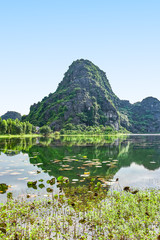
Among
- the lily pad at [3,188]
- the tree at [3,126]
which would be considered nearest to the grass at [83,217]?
the lily pad at [3,188]

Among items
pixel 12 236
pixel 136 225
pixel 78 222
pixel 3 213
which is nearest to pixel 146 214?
pixel 136 225

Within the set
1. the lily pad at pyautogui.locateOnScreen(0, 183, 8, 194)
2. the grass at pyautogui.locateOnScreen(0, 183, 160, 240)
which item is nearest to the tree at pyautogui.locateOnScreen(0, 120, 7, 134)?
the lily pad at pyautogui.locateOnScreen(0, 183, 8, 194)

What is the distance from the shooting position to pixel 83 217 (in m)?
8.75

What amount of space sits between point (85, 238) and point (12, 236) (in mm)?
2928

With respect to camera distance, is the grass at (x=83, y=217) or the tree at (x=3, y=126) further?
the tree at (x=3, y=126)

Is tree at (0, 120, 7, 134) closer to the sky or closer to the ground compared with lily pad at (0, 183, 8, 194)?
closer to the sky

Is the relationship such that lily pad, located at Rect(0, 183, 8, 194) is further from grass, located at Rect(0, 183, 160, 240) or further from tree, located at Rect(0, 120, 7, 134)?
tree, located at Rect(0, 120, 7, 134)

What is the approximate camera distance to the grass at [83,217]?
7.37 m

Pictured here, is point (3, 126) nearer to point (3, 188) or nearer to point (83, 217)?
point (3, 188)

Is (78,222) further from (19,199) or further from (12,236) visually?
(19,199)

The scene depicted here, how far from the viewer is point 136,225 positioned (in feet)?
25.9

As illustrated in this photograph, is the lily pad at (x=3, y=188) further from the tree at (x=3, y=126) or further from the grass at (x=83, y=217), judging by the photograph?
the tree at (x=3, y=126)

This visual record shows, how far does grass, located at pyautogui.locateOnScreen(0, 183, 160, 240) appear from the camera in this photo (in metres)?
7.37

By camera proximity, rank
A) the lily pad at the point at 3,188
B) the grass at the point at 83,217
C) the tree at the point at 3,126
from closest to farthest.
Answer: the grass at the point at 83,217 < the lily pad at the point at 3,188 < the tree at the point at 3,126
